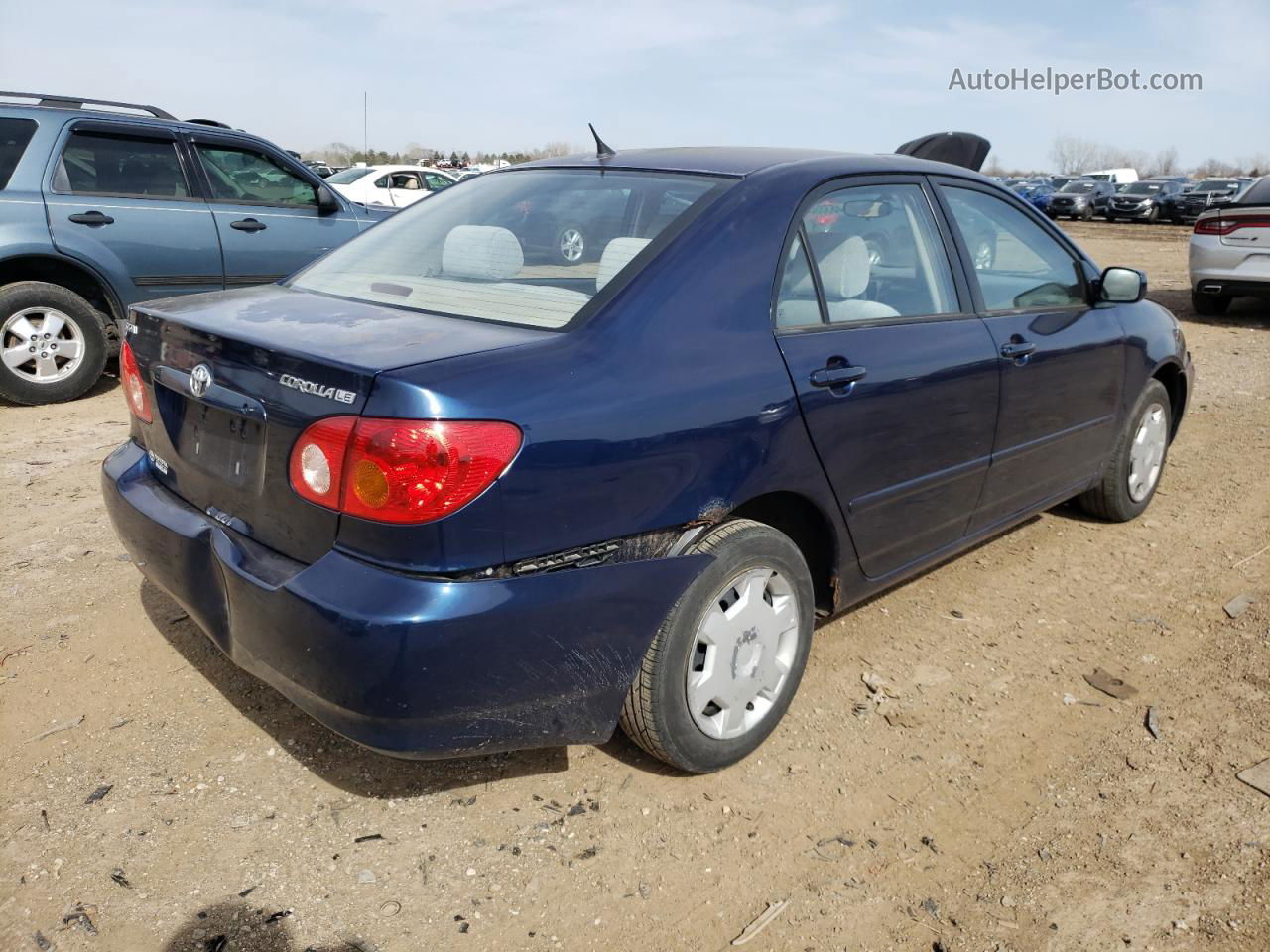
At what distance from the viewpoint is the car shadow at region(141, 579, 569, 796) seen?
2.63 m

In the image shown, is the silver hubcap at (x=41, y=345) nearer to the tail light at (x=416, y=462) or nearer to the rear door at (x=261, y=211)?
the rear door at (x=261, y=211)

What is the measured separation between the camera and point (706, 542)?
8.10 ft

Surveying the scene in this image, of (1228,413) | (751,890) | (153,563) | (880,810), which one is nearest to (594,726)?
(751,890)

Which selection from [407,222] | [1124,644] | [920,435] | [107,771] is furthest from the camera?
[1124,644]

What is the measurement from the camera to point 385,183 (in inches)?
742

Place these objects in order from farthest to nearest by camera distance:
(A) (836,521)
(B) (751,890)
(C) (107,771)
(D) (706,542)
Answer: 1. (A) (836,521)
2. (C) (107,771)
3. (D) (706,542)
4. (B) (751,890)

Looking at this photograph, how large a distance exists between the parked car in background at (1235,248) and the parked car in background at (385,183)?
1226cm

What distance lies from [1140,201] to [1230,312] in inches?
1021

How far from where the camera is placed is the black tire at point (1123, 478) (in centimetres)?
444

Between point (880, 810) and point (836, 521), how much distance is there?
0.78m

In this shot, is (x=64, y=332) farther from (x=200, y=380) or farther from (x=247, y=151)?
(x=200, y=380)

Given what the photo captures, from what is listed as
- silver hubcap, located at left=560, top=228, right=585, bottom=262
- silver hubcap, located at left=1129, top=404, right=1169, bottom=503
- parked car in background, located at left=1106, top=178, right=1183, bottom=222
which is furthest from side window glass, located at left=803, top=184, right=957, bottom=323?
parked car in background, located at left=1106, top=178, right=1183, bottom=222

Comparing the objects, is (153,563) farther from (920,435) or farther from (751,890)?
(920,435)

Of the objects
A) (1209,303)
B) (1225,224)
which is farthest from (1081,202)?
(1225,224)
